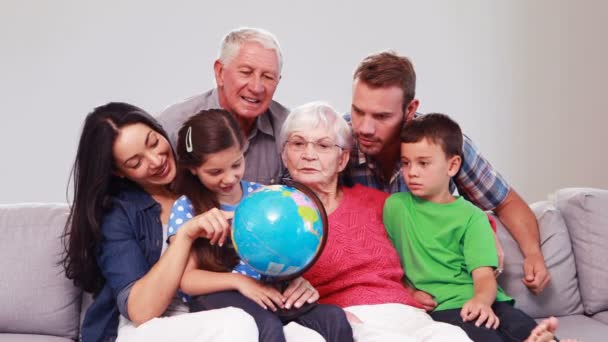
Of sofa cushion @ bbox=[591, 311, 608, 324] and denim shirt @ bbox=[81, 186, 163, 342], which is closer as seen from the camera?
denim shirt @ bbox=[81, 186, 163, 342]

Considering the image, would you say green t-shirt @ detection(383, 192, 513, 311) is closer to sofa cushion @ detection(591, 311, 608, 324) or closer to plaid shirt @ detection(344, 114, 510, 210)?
plaid shirt @ detection(344, 114, 510, 210)

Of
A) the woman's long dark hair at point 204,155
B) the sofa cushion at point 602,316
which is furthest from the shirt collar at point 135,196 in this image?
the sofa cushion at point 602,316

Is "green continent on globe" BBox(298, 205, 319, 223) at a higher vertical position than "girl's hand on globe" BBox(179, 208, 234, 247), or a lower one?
higher

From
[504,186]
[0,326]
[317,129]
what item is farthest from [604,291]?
[0,326]

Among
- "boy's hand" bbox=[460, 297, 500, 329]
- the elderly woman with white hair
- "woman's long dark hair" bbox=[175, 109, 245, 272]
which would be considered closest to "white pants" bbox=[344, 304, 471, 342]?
the elderly woman with white hair

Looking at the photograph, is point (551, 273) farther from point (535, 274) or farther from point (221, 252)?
point (221, 252)

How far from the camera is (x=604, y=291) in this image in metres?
3.19

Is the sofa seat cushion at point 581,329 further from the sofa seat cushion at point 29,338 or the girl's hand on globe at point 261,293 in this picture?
the sofa seat cushion at point 29,338

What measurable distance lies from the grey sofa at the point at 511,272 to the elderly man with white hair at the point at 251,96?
66 cm

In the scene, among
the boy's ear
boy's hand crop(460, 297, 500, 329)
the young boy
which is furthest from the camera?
the boy's ear

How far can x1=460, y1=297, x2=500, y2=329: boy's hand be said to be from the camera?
A: 2512 millimetres

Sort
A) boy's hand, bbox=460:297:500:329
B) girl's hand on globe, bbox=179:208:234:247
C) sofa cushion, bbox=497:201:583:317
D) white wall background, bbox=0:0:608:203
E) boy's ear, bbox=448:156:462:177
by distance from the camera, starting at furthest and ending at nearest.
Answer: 1. white wall background, bbox=0:0:608:203
2. sofa cushion, bbox=497:201:583:317
3. boy's ear, bbox=448:156:462:177
4. boy's hand, bbox=460:297:500:329
5. girl's hand on globe, bbox=179:208:234:247

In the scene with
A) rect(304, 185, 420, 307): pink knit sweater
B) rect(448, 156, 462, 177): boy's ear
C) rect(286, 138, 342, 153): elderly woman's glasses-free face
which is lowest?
rect(304, 185, 420, 307): pink knit sweater

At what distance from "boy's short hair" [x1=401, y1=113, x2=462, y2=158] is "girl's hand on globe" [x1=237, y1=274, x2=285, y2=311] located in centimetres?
75
